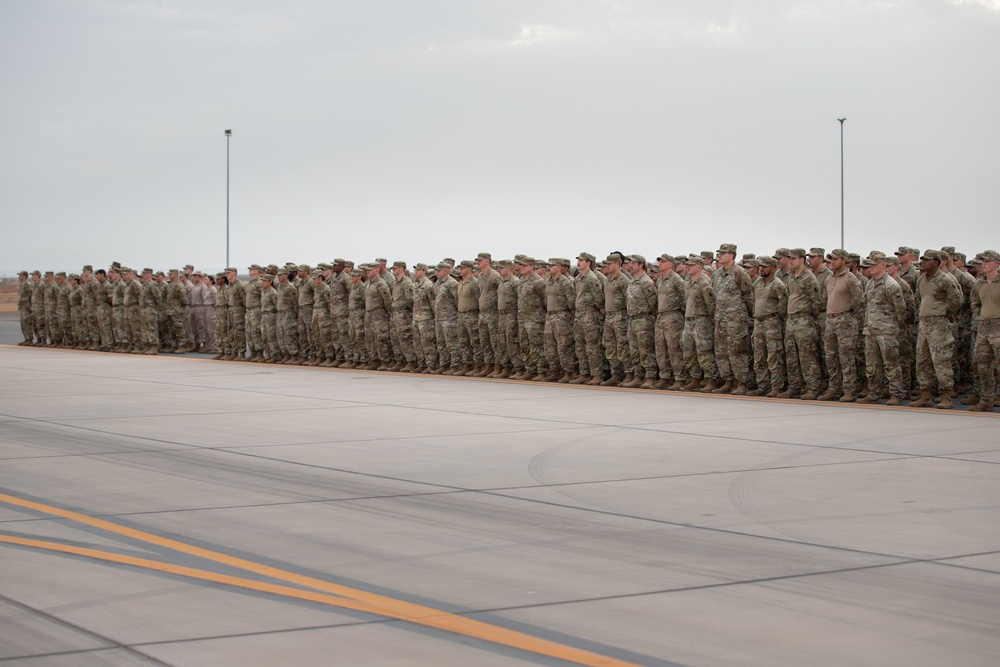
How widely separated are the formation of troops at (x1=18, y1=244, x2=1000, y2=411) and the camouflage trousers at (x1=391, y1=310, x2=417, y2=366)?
28 mm

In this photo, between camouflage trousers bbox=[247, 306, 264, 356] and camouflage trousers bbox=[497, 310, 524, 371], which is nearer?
camouflage trousers bbox=[497, 310, 524, 371]

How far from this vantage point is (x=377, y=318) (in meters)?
22.8

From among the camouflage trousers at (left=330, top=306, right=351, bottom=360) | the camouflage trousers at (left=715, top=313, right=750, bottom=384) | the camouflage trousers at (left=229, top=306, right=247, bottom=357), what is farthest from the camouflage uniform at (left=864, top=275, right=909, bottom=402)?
the camouflage trousers at (left=229, top=306, right=247, bottom=357)

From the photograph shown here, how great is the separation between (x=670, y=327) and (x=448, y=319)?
15.5 feet

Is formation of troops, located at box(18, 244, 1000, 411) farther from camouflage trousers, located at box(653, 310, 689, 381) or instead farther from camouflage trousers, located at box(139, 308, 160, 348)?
camouflage trousers, located at box(139, 308, 160, 348)

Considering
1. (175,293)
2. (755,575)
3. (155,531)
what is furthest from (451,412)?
(175,293)

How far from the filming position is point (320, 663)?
16.0 feet

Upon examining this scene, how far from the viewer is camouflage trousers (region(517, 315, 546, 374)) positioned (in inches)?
786

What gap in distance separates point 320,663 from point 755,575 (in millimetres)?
2372

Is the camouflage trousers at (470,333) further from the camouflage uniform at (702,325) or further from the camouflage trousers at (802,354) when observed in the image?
the camouflage trousers at (802,354)

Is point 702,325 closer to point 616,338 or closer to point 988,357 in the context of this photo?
point 616,338

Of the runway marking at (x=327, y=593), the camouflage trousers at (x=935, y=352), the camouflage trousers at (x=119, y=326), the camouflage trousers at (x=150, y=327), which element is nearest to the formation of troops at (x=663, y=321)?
the camouflage trousers at (x=935, y=352)

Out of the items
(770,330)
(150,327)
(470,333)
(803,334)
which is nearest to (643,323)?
(770,330)

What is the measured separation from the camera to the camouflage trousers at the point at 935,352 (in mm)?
14867
